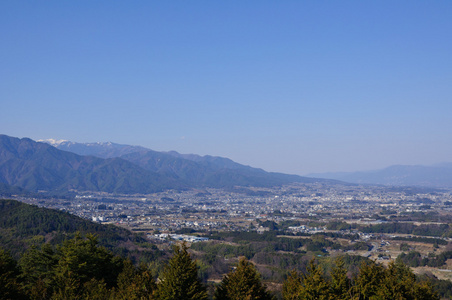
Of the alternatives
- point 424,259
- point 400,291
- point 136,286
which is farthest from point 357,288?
point 424,259

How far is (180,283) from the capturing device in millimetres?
18922

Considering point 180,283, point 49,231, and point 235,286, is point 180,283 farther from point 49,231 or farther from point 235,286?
point 49,231

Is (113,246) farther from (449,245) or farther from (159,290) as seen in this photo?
(449,245)

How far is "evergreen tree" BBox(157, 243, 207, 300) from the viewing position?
18828 millimetres

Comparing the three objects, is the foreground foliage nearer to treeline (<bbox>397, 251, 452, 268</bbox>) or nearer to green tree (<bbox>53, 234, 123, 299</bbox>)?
green tree (<bbox>53, 234, 123, 299</bbox>)

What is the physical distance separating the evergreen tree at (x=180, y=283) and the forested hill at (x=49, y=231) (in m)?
45.2

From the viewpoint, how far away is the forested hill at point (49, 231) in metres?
64.1

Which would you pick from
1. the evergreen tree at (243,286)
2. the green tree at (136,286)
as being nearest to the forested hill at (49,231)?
the green tree at (136,286)

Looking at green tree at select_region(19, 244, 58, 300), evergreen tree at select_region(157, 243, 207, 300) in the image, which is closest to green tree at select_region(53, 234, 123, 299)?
green tree at select_region(19, 244, 58, 300)

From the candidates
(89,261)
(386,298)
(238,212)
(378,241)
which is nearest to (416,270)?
(378,241)

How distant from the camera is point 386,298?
19953 mm

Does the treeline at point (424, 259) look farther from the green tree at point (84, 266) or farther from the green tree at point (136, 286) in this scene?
the green tree at point (136, 286)

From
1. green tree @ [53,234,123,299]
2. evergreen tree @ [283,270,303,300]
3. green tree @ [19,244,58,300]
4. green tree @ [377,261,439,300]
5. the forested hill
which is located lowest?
the forested hill

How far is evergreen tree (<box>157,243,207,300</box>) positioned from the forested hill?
148 ft
